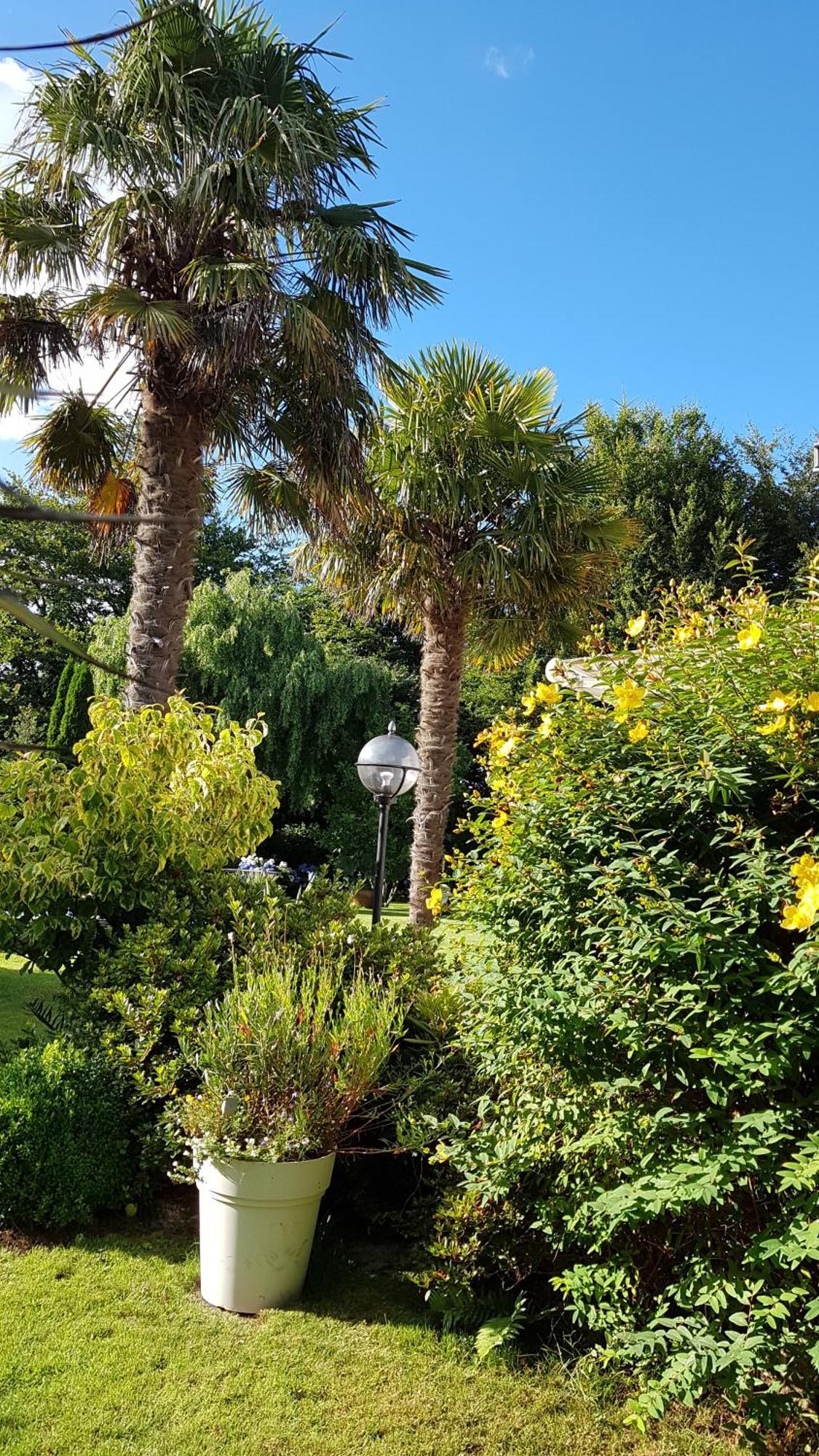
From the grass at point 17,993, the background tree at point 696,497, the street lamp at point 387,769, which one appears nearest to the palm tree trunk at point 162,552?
the street lamp at point 387,769

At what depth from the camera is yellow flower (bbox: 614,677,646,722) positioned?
2557 millimetres

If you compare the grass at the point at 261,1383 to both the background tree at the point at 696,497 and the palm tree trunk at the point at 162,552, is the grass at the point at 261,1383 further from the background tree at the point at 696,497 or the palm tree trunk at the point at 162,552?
the background tree at the point at 696,497

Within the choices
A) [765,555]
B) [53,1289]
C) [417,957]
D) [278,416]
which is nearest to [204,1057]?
[53,1289]

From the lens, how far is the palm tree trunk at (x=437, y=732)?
10758 millimetres

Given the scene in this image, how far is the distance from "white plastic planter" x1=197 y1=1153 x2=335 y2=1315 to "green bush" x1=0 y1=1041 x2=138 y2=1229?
64 cm

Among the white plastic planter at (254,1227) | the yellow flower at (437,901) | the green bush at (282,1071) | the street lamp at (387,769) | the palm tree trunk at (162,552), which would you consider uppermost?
the palm tree trunk at (162,552)

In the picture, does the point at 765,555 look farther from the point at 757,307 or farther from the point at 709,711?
the point at 709,711

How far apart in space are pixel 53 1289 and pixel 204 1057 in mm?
891

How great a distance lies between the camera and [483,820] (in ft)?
11.3

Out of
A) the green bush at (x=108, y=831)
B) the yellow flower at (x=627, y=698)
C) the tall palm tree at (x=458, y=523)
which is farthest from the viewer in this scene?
the tall palm tree at (x=458, y=523)

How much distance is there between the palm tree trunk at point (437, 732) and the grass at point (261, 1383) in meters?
7.31

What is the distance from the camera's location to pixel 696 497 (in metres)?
20.1

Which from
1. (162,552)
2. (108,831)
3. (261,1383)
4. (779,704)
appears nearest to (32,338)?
(162,552)

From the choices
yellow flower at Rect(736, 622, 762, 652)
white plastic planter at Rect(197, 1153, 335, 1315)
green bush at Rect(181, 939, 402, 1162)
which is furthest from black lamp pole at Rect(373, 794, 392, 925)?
yellow flower at Rect(736, 622, 762, 652)
